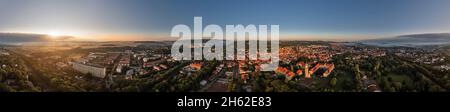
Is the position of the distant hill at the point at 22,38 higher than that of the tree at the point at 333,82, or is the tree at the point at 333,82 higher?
the distant hill at the point at 22,38

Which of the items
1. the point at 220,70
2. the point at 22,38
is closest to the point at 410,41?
the point at 220,70

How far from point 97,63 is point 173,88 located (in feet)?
3.94

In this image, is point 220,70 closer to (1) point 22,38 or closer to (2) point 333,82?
(2) point 333,82

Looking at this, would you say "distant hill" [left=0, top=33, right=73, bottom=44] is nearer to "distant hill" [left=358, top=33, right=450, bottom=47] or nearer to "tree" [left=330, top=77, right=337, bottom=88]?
"tree" [left=330, top=77, right=337, bottom=88]

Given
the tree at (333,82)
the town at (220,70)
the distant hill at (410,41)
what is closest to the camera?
the town at (220,70)

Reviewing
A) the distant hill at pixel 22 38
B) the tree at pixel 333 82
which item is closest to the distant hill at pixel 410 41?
the tree at pixel 333 82

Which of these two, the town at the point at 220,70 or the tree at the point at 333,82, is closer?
the town at the point at 220,70

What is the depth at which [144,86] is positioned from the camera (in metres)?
3.20

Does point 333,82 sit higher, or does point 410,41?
point 410,41

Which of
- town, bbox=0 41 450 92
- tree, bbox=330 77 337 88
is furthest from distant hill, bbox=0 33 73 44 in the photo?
tree, bbox=330 77 337 88

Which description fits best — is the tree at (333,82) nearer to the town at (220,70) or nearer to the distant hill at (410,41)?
the town at (220,70)
